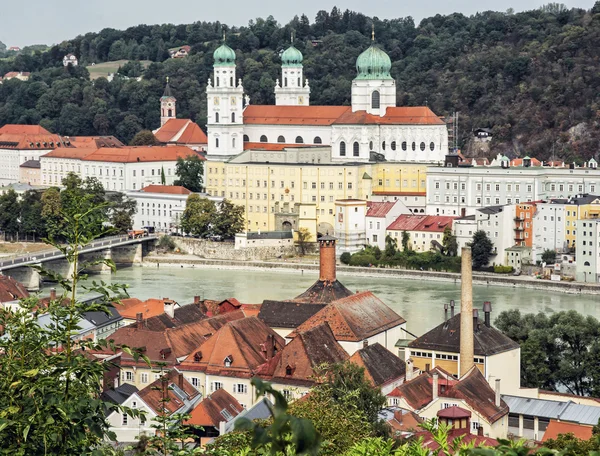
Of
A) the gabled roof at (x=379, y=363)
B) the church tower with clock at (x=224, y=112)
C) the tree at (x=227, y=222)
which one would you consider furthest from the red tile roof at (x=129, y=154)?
the gabled roof at (x=379, y=363)

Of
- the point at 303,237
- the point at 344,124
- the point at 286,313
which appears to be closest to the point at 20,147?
the point at 344,124

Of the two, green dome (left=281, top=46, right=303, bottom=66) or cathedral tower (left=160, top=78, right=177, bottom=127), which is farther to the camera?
cathedral tower (left=160, top=78, right=177, bottom=127)

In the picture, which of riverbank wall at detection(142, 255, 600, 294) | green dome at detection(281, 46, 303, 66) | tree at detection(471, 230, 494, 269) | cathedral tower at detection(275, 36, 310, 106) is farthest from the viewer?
cathedral tower at detection(275, 36, 310, 106)

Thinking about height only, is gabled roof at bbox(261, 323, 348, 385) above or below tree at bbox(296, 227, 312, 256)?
below

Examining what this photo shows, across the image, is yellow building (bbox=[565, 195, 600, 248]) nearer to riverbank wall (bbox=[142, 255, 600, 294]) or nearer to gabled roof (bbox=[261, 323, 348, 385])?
riverbank wall (bbox=[142, 255, 600, 294])

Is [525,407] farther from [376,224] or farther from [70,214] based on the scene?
[376,224]

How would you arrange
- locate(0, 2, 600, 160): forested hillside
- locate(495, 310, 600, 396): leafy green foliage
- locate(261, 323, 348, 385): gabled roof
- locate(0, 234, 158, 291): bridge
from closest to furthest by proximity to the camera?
1. locate(261, 323, 348, 385): gabled roof
2. locate(495, 310, 600, 396): leafy green foliage
3. locate(0, 234, 158, 291): bridge
4. locate(0, 2, 600, 160): forested hillside

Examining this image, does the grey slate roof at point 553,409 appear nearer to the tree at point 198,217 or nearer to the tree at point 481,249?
the tree at point 481,249

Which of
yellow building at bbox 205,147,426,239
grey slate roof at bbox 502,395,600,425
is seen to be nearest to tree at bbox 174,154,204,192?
yellow building at bbox 205,147,426,239
